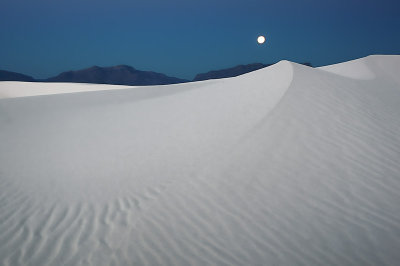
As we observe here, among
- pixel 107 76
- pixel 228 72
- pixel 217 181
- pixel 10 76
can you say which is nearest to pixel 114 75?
pixel 107 76

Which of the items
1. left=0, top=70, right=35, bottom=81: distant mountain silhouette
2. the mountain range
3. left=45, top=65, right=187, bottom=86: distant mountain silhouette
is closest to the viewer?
the mountain range

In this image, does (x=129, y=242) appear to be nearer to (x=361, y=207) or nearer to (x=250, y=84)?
(x=361, y=207)

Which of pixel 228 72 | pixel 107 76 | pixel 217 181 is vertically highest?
pixel 228 72

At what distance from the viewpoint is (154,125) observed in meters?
8.16

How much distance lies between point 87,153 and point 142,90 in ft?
22.4

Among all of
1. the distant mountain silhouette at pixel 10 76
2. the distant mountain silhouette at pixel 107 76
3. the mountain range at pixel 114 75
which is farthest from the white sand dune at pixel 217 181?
the distant mountain silhouette at pixel 10 76

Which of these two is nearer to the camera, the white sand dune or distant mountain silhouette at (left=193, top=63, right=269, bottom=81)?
the white sand dune

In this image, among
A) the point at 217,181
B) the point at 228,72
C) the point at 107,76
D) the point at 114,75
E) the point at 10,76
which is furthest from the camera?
the point at 10,76

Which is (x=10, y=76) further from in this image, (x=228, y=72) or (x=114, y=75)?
(x=228, y=72)

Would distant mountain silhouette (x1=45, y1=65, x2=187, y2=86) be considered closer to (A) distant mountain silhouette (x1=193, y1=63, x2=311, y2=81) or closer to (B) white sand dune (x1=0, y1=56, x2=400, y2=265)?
(A) distant mountain silhouette (x1=193, y1=63, x2=311, y2=81)

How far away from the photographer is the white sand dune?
149 inches

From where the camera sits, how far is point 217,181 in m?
5.21

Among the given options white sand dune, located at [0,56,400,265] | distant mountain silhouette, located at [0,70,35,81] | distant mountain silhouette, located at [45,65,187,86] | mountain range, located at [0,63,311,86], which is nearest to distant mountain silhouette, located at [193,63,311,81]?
mountain range, located at [0,63,311,86]

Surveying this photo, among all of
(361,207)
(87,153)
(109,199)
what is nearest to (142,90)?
(87,153)
